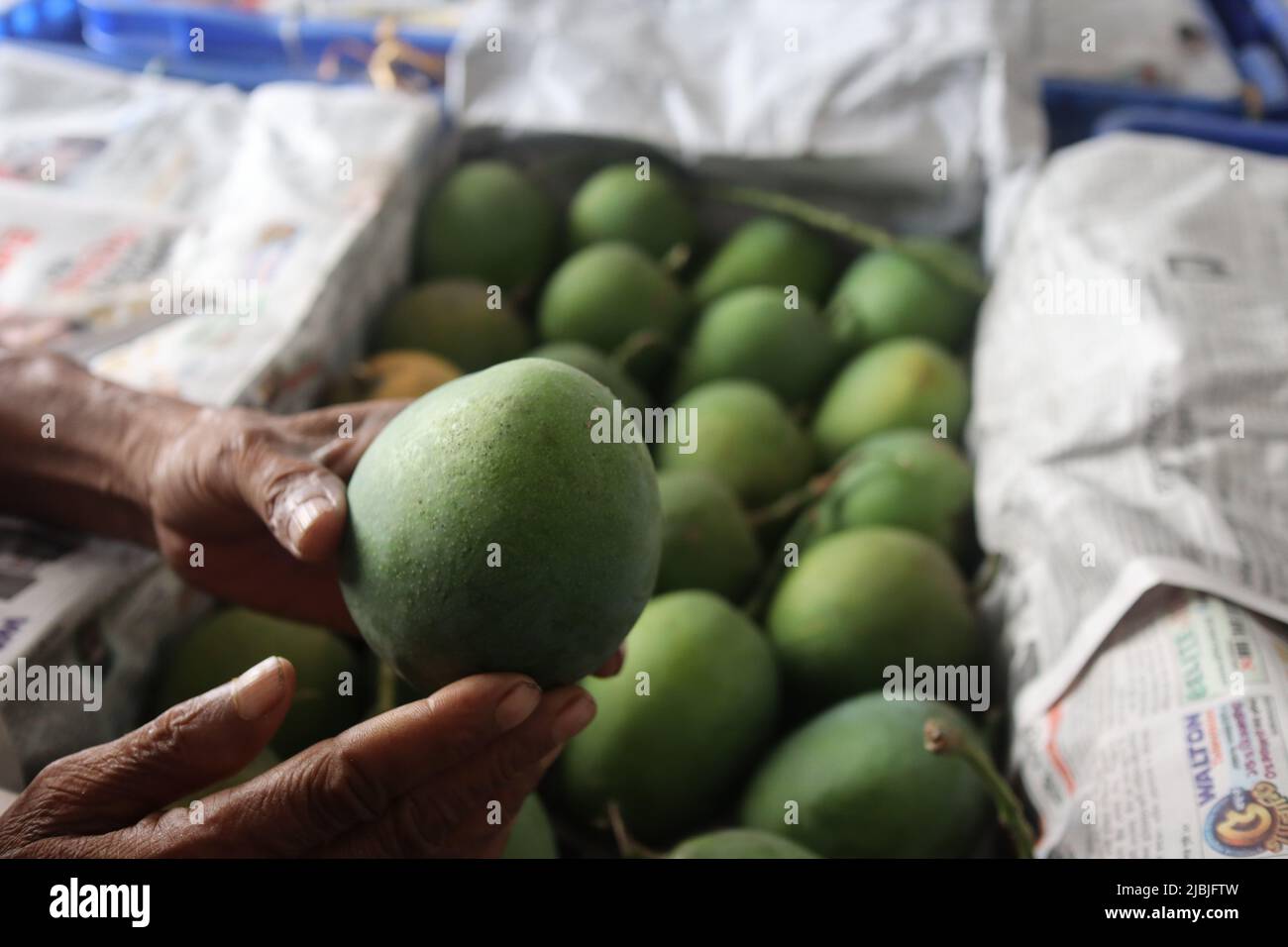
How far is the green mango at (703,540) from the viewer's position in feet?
3.45

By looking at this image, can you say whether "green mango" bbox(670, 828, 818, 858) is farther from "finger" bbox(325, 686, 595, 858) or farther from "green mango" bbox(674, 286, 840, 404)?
"green mango" bbox(674, 286, 840, 404)

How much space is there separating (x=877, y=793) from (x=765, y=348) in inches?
24.6

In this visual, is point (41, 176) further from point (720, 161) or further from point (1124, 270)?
point (1124, 270)

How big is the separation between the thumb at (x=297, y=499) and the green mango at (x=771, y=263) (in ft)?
2.84

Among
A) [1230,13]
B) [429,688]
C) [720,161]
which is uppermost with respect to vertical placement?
[1230,13]

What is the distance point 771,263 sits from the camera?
1478 mm

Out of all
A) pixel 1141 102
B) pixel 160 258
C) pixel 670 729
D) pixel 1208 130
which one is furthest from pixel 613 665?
pixel 1141 102

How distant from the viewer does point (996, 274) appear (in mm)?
1376

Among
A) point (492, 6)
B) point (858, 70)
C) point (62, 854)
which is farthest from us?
point (492, 6)

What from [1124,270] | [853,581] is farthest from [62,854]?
[1124,270]


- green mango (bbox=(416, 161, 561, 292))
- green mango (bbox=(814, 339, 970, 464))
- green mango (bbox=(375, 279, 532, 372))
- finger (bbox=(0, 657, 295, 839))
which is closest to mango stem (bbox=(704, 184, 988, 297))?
green mango (bbox=(814, 339, 970, 464))

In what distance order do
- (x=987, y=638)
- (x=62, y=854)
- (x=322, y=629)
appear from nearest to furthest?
(x=62, y=854), (x=322, y=629), (x=987, y=638)

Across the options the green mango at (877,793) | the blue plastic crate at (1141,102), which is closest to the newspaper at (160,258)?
the green mango at (877,793)
